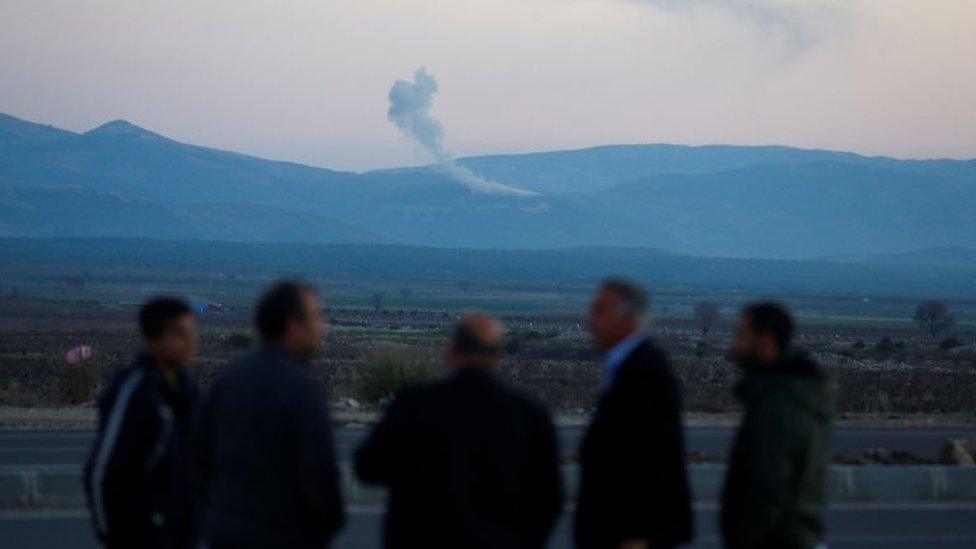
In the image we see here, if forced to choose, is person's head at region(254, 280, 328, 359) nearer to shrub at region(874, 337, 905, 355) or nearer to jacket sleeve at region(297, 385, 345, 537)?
jacket sleeve at region(297, 385, 345, 537)

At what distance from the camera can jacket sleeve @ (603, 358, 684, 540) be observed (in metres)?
6.23

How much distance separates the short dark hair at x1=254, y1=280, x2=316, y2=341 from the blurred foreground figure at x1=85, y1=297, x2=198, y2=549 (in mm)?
985

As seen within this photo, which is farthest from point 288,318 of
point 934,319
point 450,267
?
point 450,267

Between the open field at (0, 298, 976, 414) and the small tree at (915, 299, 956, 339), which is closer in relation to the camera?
the open field at (0, 298, 976, 414)

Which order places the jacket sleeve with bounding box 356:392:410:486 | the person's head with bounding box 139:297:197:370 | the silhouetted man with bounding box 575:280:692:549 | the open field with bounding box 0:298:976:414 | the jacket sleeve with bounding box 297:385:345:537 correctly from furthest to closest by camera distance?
the open field with bounding box 0:298:976:414, the person's head with bounding box 139:297:197:370, the silhouetted man with bounding box 575:280:692:549, the jacket sleeve with bounding box 356:392:410:486, the jacket sleeve with bounding box 297:385:345:537

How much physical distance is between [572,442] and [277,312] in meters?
14.7

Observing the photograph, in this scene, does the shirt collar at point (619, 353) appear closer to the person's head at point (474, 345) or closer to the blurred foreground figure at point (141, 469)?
the person's head at point (474, 345)

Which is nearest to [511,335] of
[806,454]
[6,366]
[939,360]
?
[939,360]

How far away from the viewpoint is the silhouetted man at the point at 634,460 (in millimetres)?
6230

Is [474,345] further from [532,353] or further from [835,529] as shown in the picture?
[532,353]

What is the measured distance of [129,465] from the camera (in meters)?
6.84

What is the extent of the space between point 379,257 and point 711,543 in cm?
17961

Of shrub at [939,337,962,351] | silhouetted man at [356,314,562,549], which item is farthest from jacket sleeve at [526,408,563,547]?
shrub at [939,337,962,351]

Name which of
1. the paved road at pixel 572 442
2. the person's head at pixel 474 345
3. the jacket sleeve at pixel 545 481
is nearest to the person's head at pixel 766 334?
the jacket sleeve at pixel 545 481
